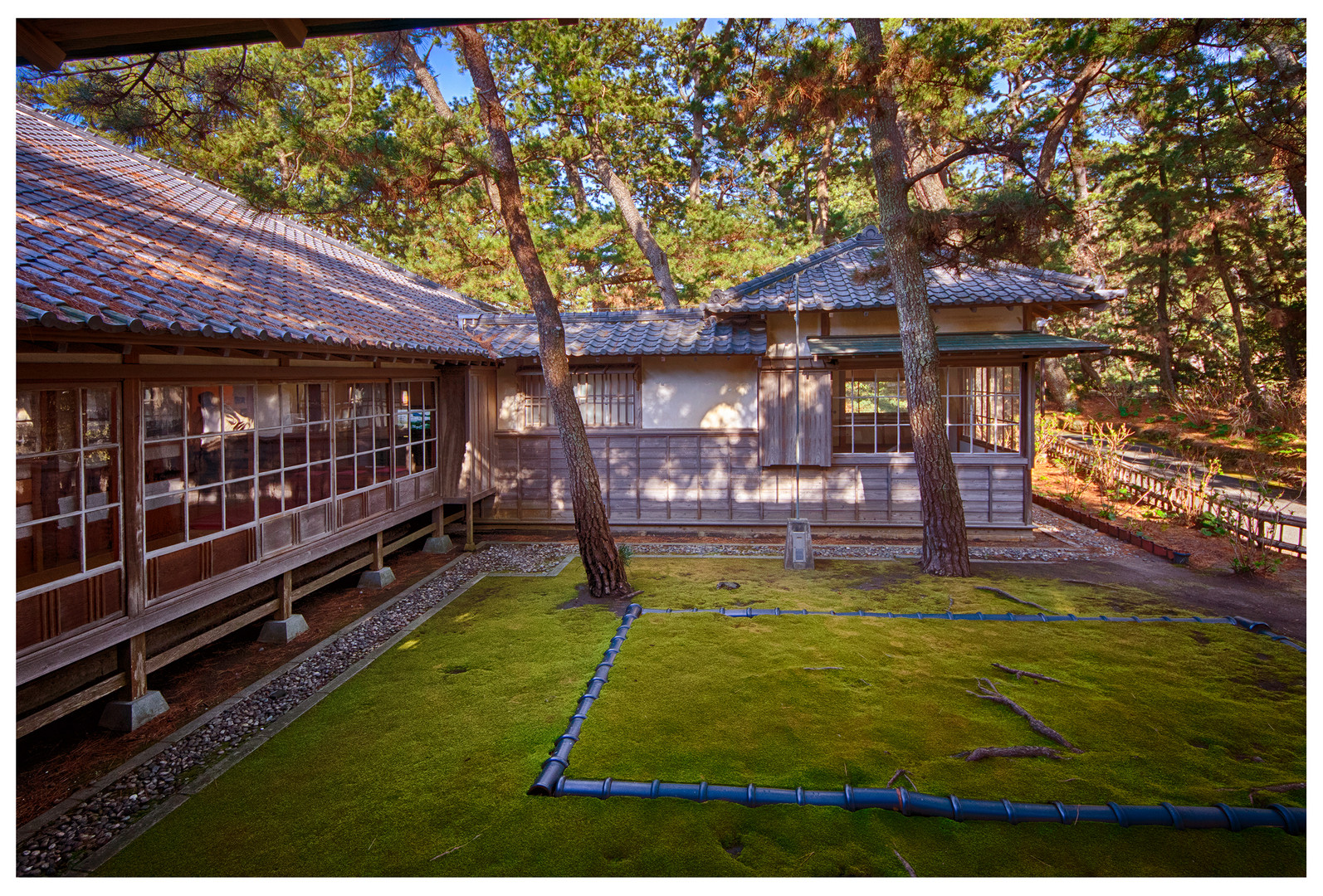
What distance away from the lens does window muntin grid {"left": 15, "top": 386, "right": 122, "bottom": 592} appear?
388 cm

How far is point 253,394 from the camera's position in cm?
582

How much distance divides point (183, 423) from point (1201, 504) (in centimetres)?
1167

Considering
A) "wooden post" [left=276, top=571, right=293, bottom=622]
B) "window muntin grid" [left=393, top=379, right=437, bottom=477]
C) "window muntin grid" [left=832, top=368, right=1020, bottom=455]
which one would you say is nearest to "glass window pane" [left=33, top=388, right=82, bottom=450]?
"wooden post" [left=276, top=571, right=293, bottom=622]

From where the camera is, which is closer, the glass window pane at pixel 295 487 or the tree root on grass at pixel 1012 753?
the tree root on grass at pixel 1012 753

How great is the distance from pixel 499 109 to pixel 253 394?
335cm

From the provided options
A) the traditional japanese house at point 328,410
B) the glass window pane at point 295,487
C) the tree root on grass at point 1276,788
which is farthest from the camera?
the glass window pane at point 295,487

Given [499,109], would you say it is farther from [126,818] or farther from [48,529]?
[126,818]

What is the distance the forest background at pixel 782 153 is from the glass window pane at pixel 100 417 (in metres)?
1.75

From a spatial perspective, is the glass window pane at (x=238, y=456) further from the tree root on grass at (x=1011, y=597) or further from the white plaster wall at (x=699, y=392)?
the tree root on grass at (x=1011, y=597)

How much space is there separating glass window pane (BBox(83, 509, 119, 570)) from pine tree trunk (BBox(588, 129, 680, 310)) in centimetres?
1094

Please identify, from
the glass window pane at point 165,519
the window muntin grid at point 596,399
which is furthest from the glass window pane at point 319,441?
the window muntin grid at point 596,399

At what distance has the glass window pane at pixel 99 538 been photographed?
4.41m

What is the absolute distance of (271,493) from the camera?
5863 millimetres

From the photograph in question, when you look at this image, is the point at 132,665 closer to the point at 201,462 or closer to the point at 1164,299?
the point at 201,462
